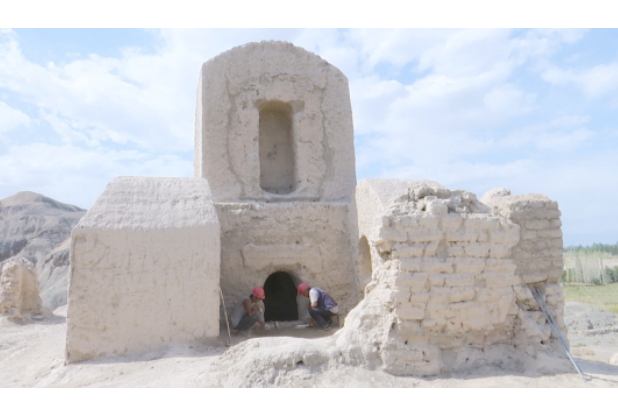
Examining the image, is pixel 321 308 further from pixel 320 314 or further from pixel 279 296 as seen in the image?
pixel 279 296

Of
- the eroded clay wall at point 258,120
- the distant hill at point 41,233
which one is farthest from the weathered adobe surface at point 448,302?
the distant hill at point 41,233

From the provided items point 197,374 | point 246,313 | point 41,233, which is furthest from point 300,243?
point 41,233

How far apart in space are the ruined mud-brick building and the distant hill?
13339 mm

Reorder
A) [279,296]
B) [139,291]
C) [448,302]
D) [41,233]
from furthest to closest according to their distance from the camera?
1. [41,233]
2. [279,296]
3. [139,291]
4. [448,302]

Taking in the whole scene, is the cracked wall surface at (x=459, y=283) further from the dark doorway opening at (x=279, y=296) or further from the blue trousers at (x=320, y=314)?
the dark doorway opening at (x=279, y=296)

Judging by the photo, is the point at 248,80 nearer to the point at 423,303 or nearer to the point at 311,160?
the point at 311,160

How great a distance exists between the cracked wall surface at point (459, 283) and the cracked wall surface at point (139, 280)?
87.8 inches

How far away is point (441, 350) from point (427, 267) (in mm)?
757

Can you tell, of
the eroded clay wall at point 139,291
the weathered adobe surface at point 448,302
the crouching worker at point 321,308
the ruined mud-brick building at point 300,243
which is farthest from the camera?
the crouching worker at point 321,308

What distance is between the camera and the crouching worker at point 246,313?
6284 mm

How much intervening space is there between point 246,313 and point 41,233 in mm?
21448

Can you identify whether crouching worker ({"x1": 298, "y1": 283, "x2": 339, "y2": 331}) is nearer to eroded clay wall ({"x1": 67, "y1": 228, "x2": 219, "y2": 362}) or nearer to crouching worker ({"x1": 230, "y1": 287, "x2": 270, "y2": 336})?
crouching worker ({"x1": 230, "y1": 287, "x2": 270, "y2": 336})

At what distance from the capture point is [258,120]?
8750 millimetres

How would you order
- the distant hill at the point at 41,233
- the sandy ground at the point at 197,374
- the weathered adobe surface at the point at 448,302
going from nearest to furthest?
the sandy ground at the point at 197,374 → the weathered adobe surface at the point at 448,302 → the distant hill at the point at 41,233
